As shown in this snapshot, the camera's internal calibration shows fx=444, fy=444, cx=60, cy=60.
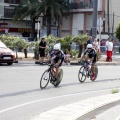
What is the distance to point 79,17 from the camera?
2685 inches

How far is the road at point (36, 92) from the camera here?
11.1 metres

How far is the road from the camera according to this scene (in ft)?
36.5

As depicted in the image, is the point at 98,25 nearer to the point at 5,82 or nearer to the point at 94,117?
the point at 5,82

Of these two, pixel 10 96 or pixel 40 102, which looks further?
pixel 10 96

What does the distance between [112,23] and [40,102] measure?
54.0 metres

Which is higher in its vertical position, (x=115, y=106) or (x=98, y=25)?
(x=98, y=25)

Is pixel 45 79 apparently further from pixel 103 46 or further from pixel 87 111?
pixel 103 46

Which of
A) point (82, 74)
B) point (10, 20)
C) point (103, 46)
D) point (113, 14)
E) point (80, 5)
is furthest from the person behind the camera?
point (10, 20)

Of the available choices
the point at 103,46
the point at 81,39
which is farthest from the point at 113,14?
the point at 81,39

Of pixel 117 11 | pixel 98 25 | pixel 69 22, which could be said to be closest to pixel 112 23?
pixel 117 11

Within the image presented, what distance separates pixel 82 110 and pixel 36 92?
14.4ft

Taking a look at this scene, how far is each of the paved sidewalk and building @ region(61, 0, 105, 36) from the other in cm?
5258

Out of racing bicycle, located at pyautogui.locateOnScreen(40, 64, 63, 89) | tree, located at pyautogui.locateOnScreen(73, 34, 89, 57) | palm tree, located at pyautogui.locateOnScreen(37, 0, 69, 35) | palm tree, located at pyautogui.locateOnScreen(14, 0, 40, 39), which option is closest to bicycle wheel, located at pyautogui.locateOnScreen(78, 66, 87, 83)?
racing bicycle, located at pyautogui.locateOnScreen(40, 64, 63, 89)

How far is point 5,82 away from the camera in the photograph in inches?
687
